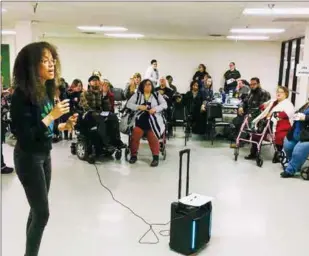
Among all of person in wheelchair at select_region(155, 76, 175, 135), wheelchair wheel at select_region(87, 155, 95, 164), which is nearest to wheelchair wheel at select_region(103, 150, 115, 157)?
wheelchair wheel at select_region(87, 155, 95, 164)

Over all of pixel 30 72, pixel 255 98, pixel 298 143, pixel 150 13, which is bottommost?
pixel 298 143

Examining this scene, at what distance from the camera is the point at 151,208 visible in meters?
3.72

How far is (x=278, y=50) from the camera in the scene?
485 inches

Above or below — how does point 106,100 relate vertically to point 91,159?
above

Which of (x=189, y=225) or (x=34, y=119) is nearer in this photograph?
(x=34, y=119)

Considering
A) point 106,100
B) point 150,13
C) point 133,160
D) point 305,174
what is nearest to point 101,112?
point 106,100

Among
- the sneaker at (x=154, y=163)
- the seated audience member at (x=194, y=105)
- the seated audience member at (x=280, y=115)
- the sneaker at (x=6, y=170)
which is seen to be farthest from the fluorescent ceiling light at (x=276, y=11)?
the sneaker at (x=6, y=170)

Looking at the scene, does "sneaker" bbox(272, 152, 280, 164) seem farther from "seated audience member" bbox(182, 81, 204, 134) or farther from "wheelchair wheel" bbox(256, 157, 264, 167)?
"seated audience member" bbox(182, 81, 204, 134)

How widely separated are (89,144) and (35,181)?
135 inches

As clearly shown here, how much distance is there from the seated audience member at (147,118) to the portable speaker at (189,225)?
257 cm

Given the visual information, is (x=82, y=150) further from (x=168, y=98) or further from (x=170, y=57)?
(x=170, y=57)

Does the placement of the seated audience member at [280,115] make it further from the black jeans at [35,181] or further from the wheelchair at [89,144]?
the black jeans at [35,181]

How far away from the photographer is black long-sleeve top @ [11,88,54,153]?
6.57ft

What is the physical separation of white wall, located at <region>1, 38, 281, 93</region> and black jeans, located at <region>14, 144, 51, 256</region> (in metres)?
10.8
